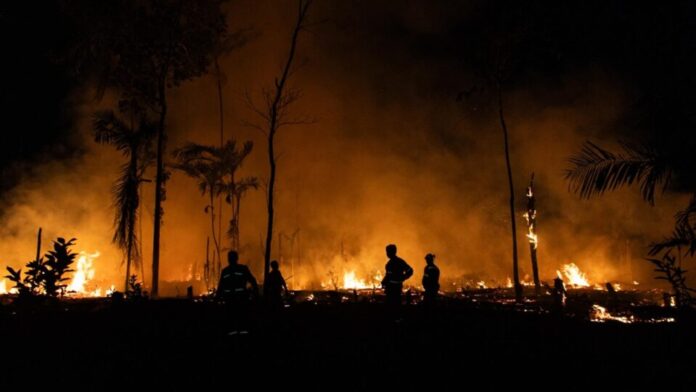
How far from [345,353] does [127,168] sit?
55.9 feet

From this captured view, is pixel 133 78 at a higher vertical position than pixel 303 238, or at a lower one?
higher

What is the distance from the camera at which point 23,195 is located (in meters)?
34.3

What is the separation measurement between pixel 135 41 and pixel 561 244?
4219 centimetres

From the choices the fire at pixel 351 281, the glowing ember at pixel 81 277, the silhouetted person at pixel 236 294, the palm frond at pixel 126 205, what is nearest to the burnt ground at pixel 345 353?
the silhouetted person at pixel 236 294

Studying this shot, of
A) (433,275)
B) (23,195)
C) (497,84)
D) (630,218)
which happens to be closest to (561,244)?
(630,218)

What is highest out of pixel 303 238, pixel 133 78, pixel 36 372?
pixel 133 78

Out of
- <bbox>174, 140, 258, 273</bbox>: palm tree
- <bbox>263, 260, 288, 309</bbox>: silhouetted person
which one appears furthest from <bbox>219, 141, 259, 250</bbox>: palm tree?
<bbox>263, 260, 288, 309</bbox>: silhouetted person

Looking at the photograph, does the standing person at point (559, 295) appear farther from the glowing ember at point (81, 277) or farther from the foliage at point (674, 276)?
the glowing ember at point (81, 277)

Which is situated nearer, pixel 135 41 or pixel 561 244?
pixel 135 41

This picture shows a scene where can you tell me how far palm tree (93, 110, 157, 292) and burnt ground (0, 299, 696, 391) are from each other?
25.6 ft

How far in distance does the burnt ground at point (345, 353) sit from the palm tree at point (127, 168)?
781 centimetres

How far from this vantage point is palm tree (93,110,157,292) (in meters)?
19.7

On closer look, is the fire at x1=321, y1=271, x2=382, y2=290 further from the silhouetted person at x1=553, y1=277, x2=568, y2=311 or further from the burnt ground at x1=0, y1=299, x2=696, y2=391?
the burnt ground at x1=0, y1=299, x2=696, y2=391

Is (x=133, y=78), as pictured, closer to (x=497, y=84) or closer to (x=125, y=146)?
(x=125, y=146)
